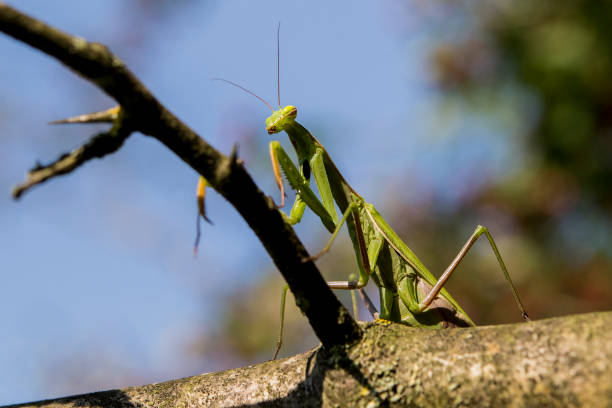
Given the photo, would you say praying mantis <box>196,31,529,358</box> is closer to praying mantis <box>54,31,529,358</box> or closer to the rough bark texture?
praying mantis <box>54,31,529,358</box>

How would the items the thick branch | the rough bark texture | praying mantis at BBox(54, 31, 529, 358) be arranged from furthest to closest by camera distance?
praying mantis at BBox(54, 31, 529, 358) < the rough bark texture < the thick branch

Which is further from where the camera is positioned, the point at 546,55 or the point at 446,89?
the point at 446,89

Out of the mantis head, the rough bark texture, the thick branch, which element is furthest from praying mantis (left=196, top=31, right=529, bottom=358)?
the thick branch

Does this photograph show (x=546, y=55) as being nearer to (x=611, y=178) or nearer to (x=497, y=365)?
(x=611, y=178)

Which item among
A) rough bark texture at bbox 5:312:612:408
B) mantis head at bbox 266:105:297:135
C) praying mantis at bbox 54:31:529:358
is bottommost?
rough bark texture at bbox 5:312:612:408

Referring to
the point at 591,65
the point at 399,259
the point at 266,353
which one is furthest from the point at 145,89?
the point at 266,353

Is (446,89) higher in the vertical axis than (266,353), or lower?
higher

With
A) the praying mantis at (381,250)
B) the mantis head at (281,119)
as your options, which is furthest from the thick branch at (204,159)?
the mantis head at (281,119)
